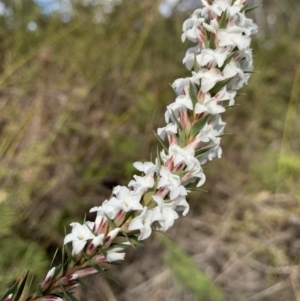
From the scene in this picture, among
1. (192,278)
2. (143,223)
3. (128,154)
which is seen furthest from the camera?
(128,154)

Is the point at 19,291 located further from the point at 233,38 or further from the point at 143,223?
the point at 233,38

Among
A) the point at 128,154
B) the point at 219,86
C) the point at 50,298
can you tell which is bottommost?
the point at 50,298

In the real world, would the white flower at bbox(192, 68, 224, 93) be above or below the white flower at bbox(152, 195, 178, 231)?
above

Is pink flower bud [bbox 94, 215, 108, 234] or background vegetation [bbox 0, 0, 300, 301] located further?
background vegetation [bbox 0, 0, 300, 301]

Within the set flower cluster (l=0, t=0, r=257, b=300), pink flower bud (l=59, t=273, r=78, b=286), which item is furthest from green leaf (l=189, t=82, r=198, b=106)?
pink flower bud (l=59, t=273, r=78, b=286)

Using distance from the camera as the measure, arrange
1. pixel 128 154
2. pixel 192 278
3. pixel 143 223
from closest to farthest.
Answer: pixel 143 223 < pixel 192 278 < pixel 128 154

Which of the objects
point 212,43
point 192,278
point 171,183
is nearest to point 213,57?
point 212,43

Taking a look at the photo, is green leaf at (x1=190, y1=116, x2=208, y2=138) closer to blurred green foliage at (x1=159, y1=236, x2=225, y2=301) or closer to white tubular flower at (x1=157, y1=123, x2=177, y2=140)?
white tubular flower at (x1=157, y1=123, x2=177, y2=140)

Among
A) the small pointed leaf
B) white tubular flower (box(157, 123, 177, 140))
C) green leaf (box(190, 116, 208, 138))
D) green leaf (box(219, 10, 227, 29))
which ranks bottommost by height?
green leaf (box(190, 116, 208, 138))
